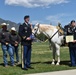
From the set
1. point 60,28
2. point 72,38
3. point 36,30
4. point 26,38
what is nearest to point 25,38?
point 26,38

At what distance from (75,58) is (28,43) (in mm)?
2691

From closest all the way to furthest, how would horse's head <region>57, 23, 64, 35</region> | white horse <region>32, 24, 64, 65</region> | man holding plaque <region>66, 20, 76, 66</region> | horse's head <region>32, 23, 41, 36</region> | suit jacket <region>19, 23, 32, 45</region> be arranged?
suit jacket <region>19, 23, 32, 45</region>, man holding plaque <region>66, 20, 76, 66</region>, horse's head <region>32, 23, 41, 36</region>, white horse <region>32, 24, 64, 65</region>, horse's head <region>57, 23, 64, 35</region>

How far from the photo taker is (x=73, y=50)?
14.8 m

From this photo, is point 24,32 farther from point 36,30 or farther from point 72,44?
point 72,44

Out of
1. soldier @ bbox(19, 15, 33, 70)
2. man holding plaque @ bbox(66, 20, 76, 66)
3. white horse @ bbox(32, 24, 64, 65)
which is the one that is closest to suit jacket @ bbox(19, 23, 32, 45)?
soldier @ bbox(19, 15, 33, 70)

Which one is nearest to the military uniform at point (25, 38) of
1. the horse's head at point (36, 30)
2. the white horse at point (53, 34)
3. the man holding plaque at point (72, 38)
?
the horse's head at point (36, 30)

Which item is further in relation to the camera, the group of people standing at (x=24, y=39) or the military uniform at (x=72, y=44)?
the military uniform at (x=72, y=44)

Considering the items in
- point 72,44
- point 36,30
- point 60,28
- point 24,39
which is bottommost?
point 72,44

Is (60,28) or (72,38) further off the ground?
(60,28)

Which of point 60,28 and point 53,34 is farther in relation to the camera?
point 60,28

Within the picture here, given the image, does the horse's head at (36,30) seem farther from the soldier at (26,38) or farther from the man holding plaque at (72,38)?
the man holding plaque at (72,38)

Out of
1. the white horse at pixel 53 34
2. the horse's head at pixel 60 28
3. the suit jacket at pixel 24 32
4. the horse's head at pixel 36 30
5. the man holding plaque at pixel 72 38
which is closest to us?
the suit jacket at pixel 24 32

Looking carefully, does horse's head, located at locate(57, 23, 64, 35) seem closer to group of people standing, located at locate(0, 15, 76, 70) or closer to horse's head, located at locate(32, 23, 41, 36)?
group of people standing, located at locate(0, 15, 76, 70)

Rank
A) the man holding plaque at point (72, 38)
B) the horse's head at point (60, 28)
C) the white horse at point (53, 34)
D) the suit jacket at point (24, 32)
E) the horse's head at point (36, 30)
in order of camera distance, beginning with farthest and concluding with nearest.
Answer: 1. the horse's head at point (60, 28)
2. the white horse at point (53, 34)
3. the horse's head at point (36, 30)
4. the man holding plaque at point (72, 38)
5. the suit jacket at point (24, 32)
